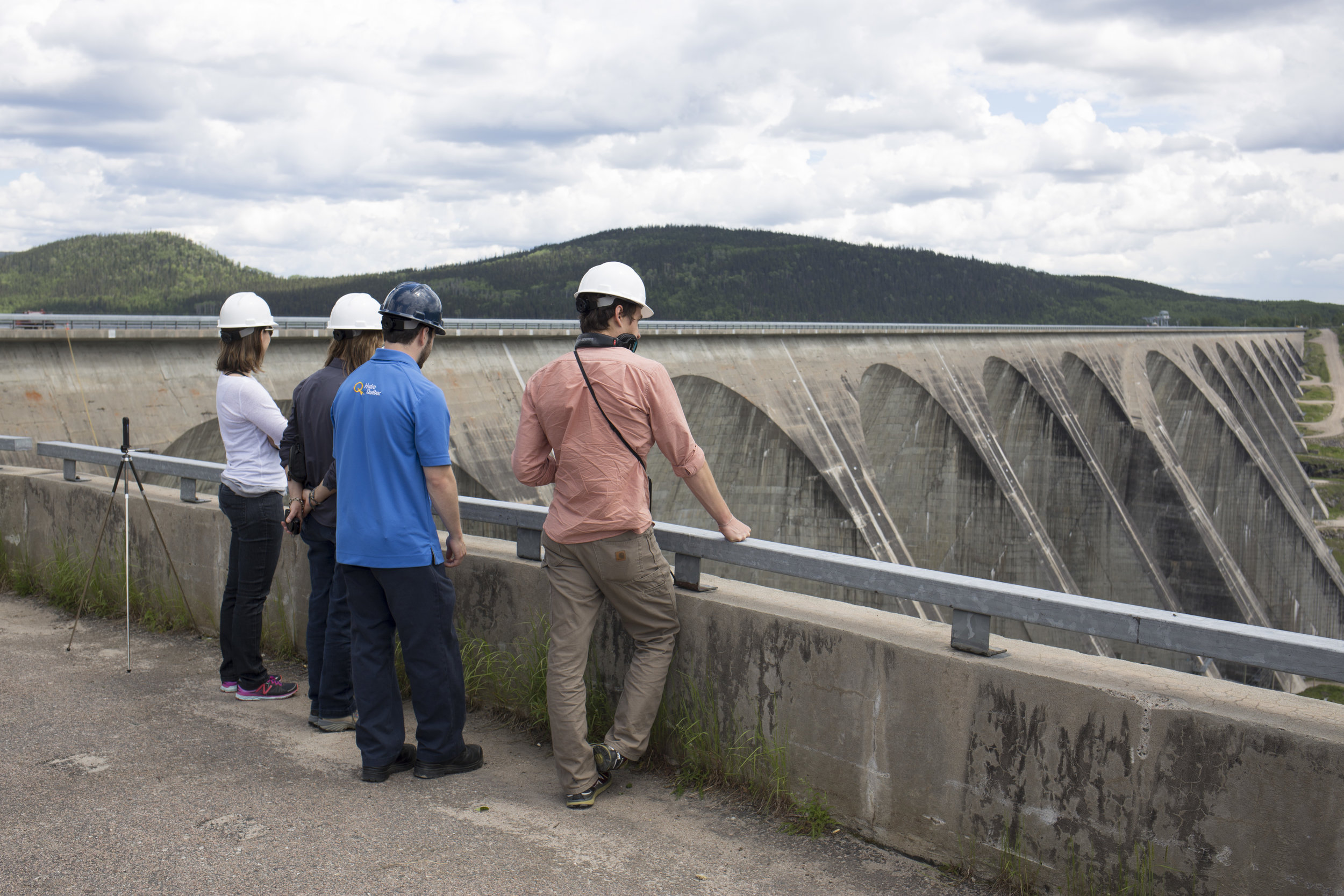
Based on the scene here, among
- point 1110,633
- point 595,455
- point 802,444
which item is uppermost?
point 595,455

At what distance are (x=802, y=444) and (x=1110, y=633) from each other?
2024 centimetres

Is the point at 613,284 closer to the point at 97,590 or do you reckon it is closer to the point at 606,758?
the point at 606,758

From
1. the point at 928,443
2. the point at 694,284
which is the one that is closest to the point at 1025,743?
the point at 928,443

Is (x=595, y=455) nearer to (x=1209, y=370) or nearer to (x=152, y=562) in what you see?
(x=152, y=562)

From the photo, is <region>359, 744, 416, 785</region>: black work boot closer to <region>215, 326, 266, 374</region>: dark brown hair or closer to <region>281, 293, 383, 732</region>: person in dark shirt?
<region>281, 293, 383, 732</region>: person in dark shirt

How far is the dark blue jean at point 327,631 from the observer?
3.80 meters

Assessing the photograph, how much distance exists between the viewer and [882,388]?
95.5ft

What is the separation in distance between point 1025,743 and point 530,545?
2.07m

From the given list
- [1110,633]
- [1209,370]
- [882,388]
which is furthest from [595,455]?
[1209,370]

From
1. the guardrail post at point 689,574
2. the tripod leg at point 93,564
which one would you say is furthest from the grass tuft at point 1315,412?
the tripod leg at point 93,564

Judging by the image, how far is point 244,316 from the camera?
4.18m

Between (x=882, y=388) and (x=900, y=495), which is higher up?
(x=882, y=388)

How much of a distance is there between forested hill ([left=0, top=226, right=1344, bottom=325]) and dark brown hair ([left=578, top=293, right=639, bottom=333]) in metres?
57.5

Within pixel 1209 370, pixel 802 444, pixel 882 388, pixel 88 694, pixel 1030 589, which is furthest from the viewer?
pixel 1209 370
